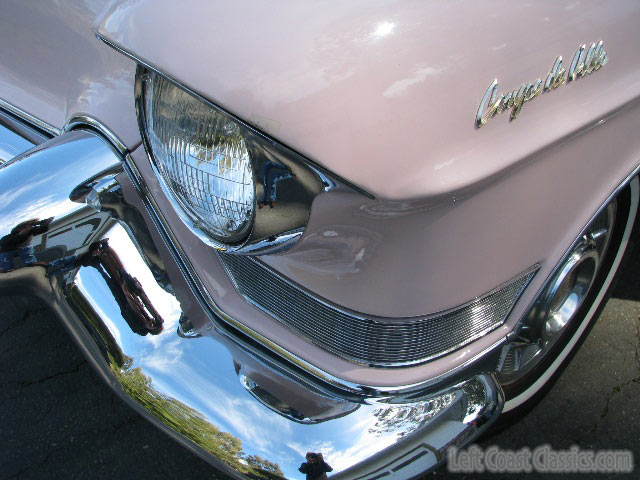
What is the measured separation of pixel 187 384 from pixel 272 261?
33cm

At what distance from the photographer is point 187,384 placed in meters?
1.20

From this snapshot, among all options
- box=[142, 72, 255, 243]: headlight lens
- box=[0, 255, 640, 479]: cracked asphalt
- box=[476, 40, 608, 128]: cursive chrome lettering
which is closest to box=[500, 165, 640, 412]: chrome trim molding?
box=[0, 255, 640, 479]: cracked asphalt

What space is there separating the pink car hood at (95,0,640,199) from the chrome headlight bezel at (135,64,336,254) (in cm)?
2

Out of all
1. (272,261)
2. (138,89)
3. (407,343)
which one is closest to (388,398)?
(407,343)

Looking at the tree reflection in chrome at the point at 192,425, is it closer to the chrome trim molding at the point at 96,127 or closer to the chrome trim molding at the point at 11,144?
the chrome trim molding at the point at 96,127

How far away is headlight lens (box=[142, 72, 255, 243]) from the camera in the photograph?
0.94 m

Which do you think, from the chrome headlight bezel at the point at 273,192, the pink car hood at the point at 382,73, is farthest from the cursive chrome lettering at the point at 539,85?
the chrome headlight bezel at the point at 273,192

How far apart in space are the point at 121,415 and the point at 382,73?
4.49 feet

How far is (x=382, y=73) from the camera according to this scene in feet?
2.86

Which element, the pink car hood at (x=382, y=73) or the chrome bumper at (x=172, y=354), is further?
the chrome bumper at (x=172, y=354)

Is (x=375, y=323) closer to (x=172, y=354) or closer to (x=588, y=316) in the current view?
(x=172, y=354)

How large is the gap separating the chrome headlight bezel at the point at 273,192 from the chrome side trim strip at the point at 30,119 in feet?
3.08

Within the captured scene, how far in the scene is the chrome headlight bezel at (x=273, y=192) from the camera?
0.85 metres

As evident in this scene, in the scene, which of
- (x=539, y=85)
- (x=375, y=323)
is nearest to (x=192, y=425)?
(x=375, y=323)
